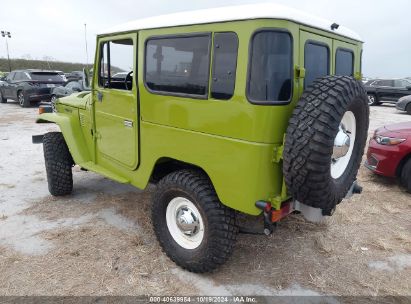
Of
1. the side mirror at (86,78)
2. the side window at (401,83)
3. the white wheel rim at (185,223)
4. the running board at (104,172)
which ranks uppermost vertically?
the side window at (401,83)

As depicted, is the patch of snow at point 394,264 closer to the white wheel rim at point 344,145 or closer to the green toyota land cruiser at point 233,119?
the green toyota land cruiser at point 233,119

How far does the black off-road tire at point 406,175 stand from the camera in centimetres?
485

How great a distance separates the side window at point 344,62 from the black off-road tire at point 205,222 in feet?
5.44

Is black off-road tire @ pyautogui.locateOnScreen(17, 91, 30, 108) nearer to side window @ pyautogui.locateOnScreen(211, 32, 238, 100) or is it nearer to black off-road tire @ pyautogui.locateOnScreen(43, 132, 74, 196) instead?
black off-road tire @ pyautogui.locateOnScreen(43, 132, 74, 196)

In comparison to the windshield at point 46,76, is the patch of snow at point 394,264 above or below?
below

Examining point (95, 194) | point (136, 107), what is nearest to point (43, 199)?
point (95, 194)

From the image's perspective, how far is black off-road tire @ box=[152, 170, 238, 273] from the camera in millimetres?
2752

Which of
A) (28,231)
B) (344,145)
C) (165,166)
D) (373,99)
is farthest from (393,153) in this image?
(373,99)

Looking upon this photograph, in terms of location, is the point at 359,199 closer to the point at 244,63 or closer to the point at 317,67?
the point at 317,67

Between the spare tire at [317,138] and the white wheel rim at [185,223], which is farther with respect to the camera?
the white wheel rim at [185,223]

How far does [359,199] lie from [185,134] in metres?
3.02

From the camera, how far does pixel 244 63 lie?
2.42 metres

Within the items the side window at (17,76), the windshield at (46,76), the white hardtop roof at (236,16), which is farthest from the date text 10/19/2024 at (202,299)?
the side window at (17,76)

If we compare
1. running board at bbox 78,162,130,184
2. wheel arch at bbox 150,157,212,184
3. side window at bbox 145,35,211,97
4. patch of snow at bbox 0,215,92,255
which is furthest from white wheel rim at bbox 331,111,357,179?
patch of snow at bbox 0,215,92,255
